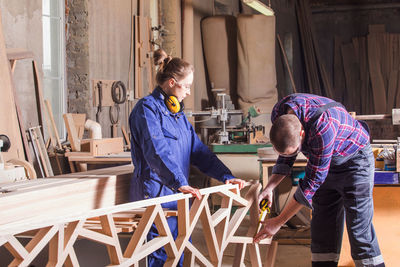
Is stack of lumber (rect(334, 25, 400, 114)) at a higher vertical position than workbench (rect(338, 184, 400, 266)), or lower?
higher

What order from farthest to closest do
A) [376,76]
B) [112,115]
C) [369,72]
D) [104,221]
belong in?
[369,72], [376,76], [112,115], [104,221]

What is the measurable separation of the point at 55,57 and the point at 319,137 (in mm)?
4107

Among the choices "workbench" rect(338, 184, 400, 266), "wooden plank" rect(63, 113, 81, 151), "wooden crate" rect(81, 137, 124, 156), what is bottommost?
"workbench" rect(338, 184, 400, 266)

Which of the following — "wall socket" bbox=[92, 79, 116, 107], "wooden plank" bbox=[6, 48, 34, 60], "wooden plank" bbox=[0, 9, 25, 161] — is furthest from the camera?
"wall socket" bbox=[92, 79, 116, 107]

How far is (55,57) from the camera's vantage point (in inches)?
232

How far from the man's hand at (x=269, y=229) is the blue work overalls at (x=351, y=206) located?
0.50 meters

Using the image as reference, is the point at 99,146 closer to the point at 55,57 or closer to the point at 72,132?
the point at 72,132

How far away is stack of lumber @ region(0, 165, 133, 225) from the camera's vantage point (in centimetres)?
234

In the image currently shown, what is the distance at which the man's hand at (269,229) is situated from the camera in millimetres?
2800

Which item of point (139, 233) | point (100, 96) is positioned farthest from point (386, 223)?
point (100, 96)

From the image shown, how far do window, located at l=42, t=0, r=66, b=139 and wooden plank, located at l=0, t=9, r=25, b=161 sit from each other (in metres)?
1.40

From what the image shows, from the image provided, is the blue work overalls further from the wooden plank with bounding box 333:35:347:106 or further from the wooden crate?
the wooden plank with bounding box 333:35:347:106

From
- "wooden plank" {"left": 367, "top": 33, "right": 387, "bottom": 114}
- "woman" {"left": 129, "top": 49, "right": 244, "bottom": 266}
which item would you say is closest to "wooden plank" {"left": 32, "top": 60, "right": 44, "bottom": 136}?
"woman" {"left": 129, "top": 49, "right": 244, "bottom": 266}

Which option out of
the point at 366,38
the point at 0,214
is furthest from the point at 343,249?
the point at 366,38
